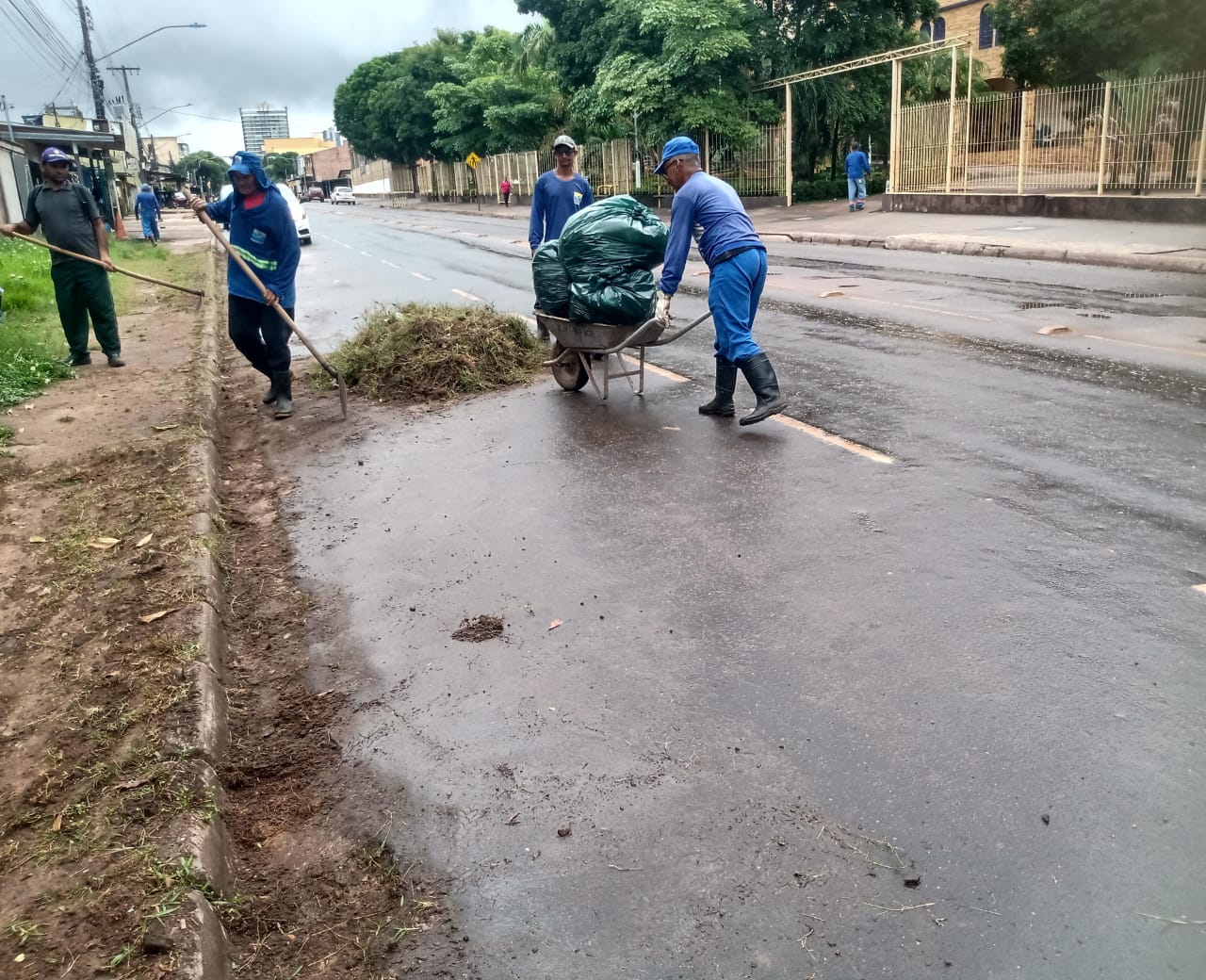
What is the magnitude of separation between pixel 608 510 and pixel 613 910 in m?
3.06

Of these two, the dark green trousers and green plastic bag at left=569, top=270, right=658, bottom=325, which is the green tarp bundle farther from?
the dark green trousers

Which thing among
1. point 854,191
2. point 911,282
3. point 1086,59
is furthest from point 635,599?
point 1086,59

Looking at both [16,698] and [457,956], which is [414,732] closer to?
[457,956]

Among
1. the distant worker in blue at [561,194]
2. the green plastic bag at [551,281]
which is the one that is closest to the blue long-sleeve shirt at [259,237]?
the green plastic bag at [551,281]

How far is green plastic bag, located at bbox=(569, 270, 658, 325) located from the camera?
24.0 ft

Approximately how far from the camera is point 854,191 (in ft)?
95.2

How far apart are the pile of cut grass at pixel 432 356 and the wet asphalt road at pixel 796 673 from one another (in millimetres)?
1049

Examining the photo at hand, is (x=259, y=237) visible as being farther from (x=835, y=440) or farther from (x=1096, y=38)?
(x=1096, y=38)

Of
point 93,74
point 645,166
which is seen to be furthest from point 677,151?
point 93,74

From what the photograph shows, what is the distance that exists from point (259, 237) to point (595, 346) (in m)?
2.77

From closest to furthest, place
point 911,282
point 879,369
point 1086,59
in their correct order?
point 879,369
point 911,282
point 1086,59

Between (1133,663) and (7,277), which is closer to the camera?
(1133,663)

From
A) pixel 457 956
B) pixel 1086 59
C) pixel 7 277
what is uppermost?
pixel 1086 59

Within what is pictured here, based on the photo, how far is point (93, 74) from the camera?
121 ft
